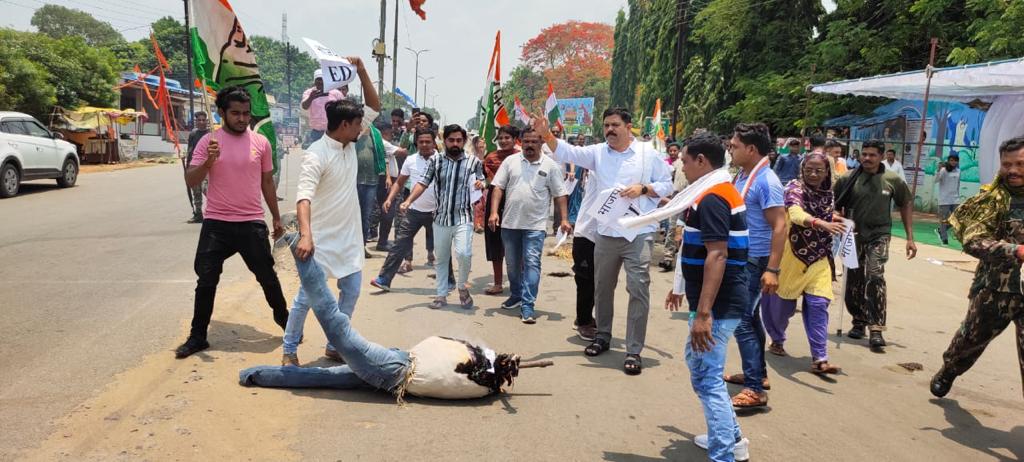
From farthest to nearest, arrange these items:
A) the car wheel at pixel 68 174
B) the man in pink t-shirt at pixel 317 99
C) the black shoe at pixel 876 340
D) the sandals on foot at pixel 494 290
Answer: the car wheel at pixel 68 174
the sandals on foot at pixel 494 290
the man in pink t-shirt at pixel 317 99
the black shoe at pixel 876 340

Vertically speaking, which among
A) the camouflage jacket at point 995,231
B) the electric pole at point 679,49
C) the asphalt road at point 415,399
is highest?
the electric pole at point 679,49

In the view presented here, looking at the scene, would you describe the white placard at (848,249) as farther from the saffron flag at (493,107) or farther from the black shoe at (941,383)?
the saffron flag at (493,107)

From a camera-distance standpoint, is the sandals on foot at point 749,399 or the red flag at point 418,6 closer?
the sandals on foot at point 749,399

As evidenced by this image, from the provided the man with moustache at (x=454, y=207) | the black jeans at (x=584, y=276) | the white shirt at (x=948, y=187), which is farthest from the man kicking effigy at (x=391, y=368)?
the white shirt at (x=948, y=187)

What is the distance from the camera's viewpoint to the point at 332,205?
459cm

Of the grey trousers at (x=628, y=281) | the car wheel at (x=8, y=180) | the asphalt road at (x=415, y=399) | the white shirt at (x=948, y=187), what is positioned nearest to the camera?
the asphalt road at (x=415, y=399)

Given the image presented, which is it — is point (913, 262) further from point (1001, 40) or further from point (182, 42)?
point (182, 42)

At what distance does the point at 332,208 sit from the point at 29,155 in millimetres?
14016

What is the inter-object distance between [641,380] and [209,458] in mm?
2861

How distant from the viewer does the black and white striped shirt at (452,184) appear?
6914 millimetres

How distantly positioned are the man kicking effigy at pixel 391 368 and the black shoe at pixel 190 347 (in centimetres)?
82

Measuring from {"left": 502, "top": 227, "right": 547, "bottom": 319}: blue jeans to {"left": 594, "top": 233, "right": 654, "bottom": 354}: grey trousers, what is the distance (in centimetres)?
114

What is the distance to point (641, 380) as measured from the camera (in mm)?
4973

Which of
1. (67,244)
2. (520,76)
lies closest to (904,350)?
(67,244)
